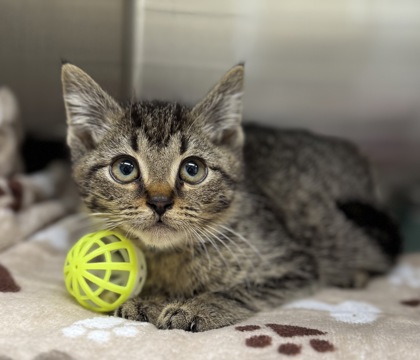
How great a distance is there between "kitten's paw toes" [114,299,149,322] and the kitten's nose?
292 millimetres

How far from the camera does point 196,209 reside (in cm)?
175

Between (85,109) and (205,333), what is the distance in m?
0.85

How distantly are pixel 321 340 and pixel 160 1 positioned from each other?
5.02ft

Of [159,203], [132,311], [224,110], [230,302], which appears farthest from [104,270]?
[224,110]

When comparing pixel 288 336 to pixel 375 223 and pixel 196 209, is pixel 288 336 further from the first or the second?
pixel 375 223

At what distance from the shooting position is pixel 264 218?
83.7 inches

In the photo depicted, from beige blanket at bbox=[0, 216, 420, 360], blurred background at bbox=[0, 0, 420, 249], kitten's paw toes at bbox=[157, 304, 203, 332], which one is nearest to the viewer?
beige blanket at bbox=[0, 216, 420, 360]

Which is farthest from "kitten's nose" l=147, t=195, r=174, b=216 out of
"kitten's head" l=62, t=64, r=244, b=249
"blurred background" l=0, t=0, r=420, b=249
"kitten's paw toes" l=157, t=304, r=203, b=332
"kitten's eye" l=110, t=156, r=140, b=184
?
"blurred background" l=0, t=0, r=420, b=249

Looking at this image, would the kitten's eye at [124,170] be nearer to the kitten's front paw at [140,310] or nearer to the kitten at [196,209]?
the kitten at [196,209]

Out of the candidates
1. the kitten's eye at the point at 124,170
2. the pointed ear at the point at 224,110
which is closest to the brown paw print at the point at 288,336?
the kitten's eye at the point at 124,170

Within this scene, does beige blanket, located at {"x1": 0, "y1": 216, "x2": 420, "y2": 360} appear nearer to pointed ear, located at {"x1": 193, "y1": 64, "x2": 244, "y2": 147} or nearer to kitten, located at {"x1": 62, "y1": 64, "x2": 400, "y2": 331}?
kitten, located at {"x1": 62, "y1": 64, "x2": 400, "y2": 331}

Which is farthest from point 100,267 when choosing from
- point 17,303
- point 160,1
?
point 160,1

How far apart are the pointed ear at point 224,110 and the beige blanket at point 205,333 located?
24.4 inches

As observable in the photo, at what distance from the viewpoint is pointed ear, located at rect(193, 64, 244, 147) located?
1.93m
